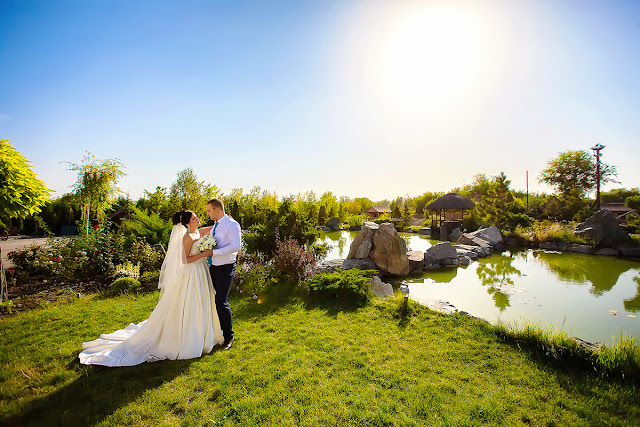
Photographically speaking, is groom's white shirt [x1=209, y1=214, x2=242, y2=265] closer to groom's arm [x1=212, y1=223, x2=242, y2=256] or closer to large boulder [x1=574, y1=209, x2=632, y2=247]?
groom's arm [x1=212, y1=223, x2=242, y2=256]

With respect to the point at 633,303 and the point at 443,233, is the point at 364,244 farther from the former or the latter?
the point at 443,233

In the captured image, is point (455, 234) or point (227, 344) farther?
point (455, 234)

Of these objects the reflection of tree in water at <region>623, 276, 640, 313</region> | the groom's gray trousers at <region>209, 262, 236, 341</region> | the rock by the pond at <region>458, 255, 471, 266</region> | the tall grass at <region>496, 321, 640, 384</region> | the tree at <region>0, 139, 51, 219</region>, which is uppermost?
the tree at <region>0, 139, 51, 219</region>

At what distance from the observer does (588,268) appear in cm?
1070

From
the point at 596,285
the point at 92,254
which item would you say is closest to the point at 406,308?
the point at 596,285

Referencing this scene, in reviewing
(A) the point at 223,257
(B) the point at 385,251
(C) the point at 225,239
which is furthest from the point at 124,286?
(B) the point at 385,251

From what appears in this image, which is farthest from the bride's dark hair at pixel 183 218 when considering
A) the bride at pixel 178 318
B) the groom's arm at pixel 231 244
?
the groom's arm at pixel 231 244

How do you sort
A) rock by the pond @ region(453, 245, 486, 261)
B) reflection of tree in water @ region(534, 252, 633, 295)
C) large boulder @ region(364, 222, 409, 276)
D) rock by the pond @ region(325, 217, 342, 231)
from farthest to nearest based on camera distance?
1. rock by the pond @ region(325, 217, 342, 231)
2. rock by the pond @ region(453, 245, 486, 261)
3. large boulder @ region(364, 222, 409, 276)
4. reflection of tree in water @ region(534, 252, 633, 295)

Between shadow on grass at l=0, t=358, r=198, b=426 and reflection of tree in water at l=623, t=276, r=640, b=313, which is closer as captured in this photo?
shadow on grass at l=0, t=358, r=198, b=426

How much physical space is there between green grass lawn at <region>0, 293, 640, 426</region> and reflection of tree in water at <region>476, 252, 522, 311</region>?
376 cm

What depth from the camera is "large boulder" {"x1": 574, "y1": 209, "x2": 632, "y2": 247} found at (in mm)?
13953

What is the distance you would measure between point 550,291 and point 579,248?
9.34 m

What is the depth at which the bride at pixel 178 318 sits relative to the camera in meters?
3.56

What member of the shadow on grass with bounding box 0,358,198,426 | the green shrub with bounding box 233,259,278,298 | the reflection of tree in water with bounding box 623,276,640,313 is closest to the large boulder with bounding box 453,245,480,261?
the reflection of tree in water with bounding box 623,276,640,313
